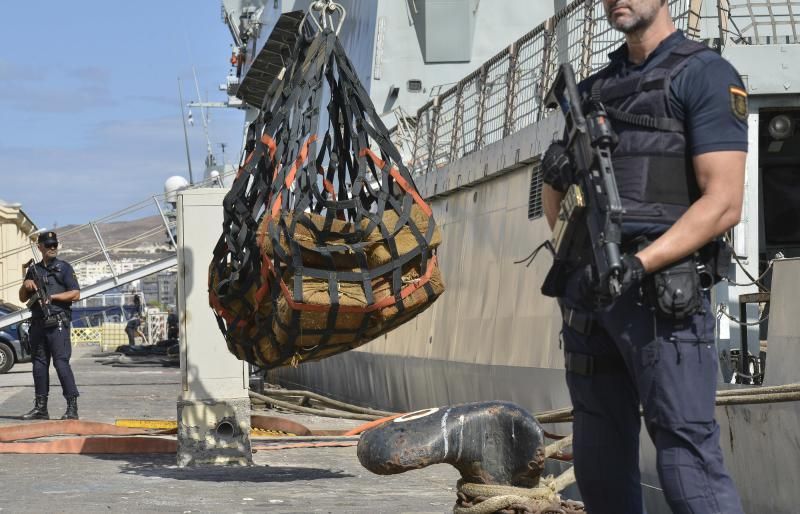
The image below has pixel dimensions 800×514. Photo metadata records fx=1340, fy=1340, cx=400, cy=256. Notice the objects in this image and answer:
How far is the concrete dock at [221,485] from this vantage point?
7.43 metres

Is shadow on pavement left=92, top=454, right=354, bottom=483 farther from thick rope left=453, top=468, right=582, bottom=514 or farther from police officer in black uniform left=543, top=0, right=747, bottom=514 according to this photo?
police officer in black uniform left=543, top=0, right=747, bottom=514

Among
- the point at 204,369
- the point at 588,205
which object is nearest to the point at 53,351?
the point at 204,369

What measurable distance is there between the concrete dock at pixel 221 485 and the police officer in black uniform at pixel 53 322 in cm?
353

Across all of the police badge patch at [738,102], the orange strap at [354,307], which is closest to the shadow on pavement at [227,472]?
the orange strap at [354,307]

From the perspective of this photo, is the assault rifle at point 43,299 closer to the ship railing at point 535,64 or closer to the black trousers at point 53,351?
the black trousers at point 53,351

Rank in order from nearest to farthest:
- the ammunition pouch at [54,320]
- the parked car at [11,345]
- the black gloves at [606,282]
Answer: the black gloves at [606,282]
the ammunition pouch at [54,320]
the parked car at [11,345]

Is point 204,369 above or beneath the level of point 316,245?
beneath

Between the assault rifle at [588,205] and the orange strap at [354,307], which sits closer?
the assault rifle at [588,205]

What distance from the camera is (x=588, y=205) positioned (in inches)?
146

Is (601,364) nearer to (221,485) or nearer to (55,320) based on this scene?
(221,485)

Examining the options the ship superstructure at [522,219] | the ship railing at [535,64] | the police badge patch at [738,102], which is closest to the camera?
the police badge patch at [738,102]

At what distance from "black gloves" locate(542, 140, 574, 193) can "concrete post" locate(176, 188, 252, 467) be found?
5.71 m

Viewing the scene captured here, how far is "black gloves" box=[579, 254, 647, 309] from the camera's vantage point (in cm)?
354

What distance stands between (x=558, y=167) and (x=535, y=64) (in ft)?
29.3
